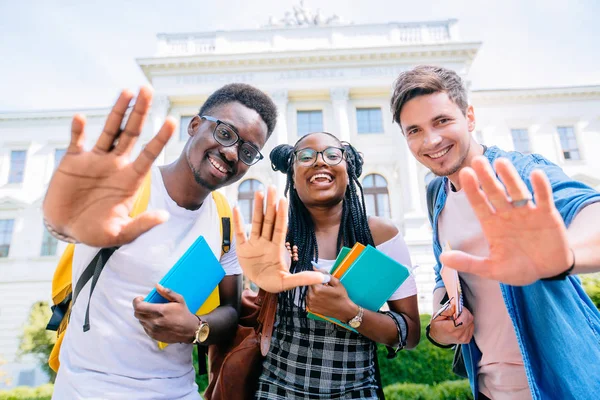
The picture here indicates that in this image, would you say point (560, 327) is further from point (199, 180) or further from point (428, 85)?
point (199, 180)

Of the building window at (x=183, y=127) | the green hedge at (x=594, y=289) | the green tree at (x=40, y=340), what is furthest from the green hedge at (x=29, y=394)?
the building window at (x=183, y=127)

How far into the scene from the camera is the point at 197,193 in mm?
1964

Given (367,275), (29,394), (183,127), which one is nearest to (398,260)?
(367,275)

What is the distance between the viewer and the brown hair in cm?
189

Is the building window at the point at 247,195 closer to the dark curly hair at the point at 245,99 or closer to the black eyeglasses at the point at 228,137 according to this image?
the dark curly hair at the point at 245,99

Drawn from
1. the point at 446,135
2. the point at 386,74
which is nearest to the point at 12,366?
the point at 446,135

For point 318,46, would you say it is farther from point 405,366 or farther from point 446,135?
point 446,135

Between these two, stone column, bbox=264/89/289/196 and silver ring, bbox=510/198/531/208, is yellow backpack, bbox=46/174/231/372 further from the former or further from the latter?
stone column, bbox=264/89/289/196

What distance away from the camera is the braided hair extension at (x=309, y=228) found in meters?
1.94

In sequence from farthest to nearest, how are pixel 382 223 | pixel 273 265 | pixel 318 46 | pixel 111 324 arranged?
pixel 318 46 → pixel 382 223 → pixel 111 324 → pixel 273 265

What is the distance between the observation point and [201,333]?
64.5 inches

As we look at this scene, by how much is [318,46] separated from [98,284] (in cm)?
1975

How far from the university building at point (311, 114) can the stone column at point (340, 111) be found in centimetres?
5

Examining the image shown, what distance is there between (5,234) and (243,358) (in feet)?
74.8
